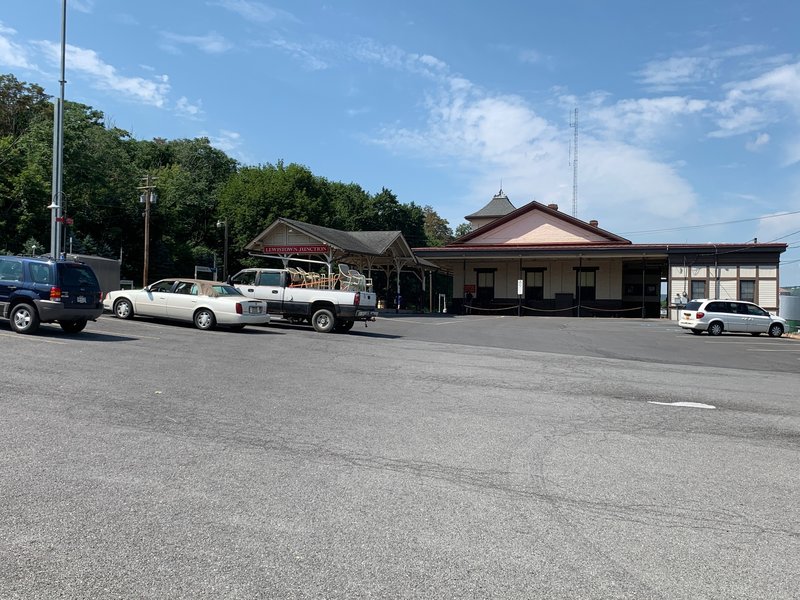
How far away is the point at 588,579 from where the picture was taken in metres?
3.55

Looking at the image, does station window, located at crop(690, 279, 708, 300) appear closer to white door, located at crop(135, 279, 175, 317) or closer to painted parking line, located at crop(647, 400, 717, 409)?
white door, located at crop(135, 279, 175, 317)

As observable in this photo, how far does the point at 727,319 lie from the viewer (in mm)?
27484

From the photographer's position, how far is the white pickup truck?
20.2 metres

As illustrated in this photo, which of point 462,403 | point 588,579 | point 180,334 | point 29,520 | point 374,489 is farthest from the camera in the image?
point 180,334

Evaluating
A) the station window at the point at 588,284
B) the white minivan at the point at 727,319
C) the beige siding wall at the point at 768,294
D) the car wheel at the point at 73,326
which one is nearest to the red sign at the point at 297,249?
the white minivan at the point at 727,319

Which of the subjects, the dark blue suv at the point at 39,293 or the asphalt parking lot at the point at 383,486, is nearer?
the asphalt parking lot at the point at 383,486

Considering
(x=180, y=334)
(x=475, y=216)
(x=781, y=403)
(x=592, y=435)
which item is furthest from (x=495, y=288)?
(x=592, y=435)

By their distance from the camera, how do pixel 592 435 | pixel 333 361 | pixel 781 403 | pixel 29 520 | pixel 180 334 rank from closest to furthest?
pixel 29 520, pixel 592 435, pixel 781 403, pixel 333 361, pixel 180 334

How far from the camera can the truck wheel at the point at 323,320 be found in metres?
20.2

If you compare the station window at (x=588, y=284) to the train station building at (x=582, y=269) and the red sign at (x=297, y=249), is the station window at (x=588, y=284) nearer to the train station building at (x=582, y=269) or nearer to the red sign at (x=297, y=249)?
the train station building at (x=582, y=269)

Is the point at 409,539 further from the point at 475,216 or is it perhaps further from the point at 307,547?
the point at 475,216

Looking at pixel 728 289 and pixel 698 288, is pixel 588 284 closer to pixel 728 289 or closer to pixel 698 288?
pixel 698 288

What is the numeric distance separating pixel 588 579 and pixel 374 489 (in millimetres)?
1939

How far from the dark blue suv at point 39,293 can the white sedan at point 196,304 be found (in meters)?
3.86
